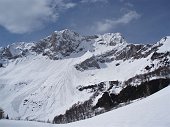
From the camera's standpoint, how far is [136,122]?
24766mm

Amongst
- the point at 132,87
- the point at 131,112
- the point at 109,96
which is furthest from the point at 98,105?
the point at 131,112

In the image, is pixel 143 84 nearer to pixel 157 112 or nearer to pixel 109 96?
pixel 109 96

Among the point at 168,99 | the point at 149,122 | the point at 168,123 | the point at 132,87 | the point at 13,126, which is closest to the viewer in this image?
the point at 168,123

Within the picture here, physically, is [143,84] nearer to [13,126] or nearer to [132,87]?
[132,87]

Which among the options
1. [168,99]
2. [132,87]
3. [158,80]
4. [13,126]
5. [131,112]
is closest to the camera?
[168,99]

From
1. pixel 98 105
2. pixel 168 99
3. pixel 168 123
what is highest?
pixel 98 105

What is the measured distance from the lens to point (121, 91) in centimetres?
18650

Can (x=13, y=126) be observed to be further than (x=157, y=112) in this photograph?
Yes

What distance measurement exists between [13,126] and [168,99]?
93.7 feet

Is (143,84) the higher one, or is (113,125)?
(143,84)

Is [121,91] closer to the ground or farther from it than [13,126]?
farther from it

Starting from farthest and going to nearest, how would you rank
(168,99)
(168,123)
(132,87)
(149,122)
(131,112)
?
(132,87)
(131,112)
(168,99)
(149,122)
(168,123)

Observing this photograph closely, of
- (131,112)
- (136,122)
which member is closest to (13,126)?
(131,112)

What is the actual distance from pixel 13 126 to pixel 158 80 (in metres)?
125
